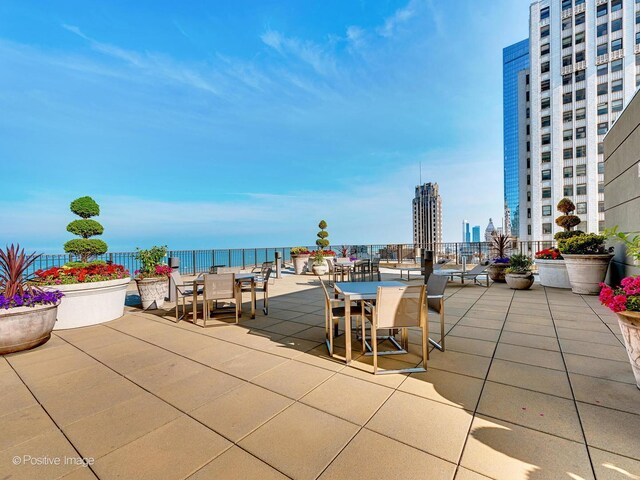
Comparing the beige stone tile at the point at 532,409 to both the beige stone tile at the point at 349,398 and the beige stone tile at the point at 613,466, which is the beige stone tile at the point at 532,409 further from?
the beige stone tile at the point at 349,398

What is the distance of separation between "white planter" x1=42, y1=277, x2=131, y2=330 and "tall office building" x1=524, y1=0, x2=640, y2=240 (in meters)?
49.0

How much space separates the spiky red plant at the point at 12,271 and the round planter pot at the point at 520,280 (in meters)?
8.90

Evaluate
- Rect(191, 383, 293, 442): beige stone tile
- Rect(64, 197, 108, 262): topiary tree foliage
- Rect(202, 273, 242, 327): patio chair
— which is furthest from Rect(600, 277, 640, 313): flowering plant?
Rect(64, 197, 108, 262): topiary tree foliage

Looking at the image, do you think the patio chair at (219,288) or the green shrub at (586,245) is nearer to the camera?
the patio chair at (219,288)

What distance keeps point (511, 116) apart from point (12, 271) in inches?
3766

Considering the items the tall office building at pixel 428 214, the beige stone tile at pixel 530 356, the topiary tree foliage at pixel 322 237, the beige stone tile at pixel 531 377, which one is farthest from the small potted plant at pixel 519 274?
the tall office building at pixel 428 214

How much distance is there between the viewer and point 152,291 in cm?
526

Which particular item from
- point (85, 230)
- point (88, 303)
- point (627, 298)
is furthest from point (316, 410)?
point (85, 230)

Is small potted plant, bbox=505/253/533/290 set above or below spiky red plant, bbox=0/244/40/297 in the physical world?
below

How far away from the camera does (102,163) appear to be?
13.6m

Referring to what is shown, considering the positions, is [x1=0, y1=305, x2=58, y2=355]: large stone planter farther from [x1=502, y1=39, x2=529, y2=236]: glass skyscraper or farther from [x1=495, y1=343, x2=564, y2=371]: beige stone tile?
[x1=502, y1=39, x2=529, y2=236]: glass skyscraper

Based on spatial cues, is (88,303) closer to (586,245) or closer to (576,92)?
(586,245)

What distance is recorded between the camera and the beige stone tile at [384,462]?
132 centimetres

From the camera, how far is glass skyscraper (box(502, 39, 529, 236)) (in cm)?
6838
